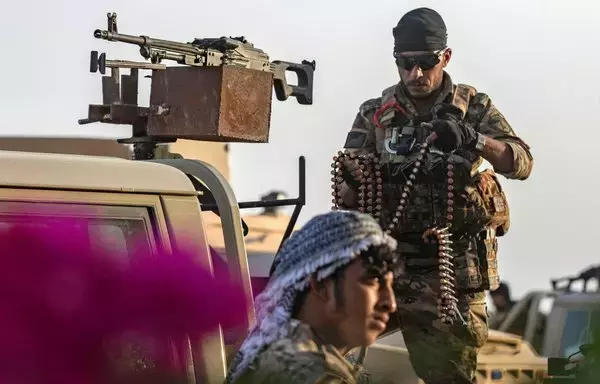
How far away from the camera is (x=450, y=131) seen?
14.4 ft

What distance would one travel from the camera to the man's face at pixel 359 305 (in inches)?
105

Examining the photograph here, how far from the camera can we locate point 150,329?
2.86 m

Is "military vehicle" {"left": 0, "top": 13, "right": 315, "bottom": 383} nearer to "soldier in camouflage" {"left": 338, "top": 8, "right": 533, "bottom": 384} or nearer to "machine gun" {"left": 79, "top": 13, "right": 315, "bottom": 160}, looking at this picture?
"machine gun" {"left": 79, "top": 13, "right": 315, "bottom": 160}

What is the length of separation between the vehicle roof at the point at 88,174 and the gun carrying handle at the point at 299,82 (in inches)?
75.1

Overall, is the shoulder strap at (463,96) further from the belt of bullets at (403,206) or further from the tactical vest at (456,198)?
the belt of bullets at (403,206)

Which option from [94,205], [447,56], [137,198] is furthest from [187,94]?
[94,205]

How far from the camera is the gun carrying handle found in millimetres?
5480

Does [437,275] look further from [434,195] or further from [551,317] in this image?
[551,317]

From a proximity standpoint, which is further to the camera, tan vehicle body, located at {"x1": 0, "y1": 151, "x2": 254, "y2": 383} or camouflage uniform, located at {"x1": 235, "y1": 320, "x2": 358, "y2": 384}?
tan vehicle body, located at {"x1": 0, "y1": 151, "x2": 254, "y2": 383}

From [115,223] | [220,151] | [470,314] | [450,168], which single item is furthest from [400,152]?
[220,151]

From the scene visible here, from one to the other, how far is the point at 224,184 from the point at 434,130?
889 millimetres

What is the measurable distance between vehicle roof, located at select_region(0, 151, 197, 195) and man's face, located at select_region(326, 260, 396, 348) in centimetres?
92

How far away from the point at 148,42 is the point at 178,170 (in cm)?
141

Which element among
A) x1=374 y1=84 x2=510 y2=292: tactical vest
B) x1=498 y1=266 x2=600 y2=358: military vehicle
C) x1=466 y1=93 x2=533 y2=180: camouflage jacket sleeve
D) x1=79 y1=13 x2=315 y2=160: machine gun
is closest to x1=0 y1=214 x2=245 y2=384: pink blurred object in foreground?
x1=79 y1=13 x2=315 y2=160: machine gun
